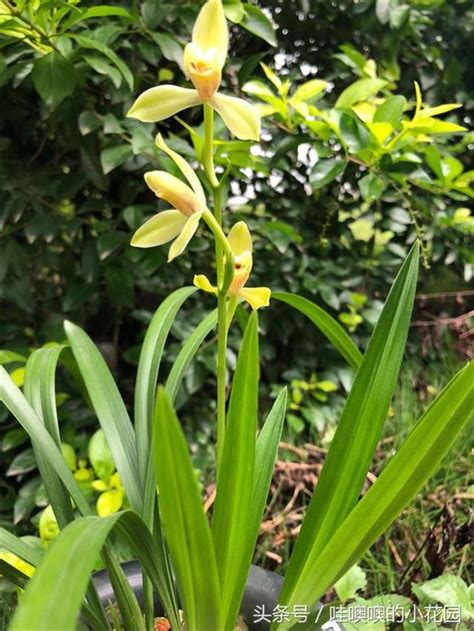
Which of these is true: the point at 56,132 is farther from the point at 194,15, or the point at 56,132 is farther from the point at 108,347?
the point at 108,347

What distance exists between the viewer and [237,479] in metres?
0.43

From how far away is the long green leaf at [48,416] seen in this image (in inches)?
22.3

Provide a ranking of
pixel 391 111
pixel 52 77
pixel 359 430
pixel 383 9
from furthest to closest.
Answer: pixel 383 9
pixel 391 111
pixel 52 77
pixel 359 430

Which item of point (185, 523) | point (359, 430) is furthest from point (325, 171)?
point (185, 523)

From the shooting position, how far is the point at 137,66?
3.01 ft

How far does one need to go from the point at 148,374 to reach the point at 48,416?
0.12 meters

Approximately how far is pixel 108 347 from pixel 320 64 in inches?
31.8

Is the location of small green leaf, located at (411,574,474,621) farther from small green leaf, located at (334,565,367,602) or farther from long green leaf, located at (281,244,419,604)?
long green leaf, located at (281,244,419,604)

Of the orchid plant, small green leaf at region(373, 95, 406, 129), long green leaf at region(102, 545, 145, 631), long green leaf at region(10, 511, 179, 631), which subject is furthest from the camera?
small green leaf at region(373, 95, 406, 129)

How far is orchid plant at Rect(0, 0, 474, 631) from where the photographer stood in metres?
0.39

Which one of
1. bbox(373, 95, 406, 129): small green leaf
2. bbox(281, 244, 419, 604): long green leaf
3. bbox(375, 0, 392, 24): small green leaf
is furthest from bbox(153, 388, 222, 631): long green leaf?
bbox(375, 0, 392, 24): small green leaf

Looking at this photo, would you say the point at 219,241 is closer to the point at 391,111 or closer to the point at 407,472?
the point at 407,472

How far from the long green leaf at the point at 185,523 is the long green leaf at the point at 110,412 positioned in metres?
0.15

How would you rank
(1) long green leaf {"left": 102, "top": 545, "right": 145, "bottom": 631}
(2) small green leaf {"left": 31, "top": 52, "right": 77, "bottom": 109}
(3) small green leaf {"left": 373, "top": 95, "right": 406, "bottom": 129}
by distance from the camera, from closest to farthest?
(1) long green leaf {"left": 102, "top": 545, "right": 145, "bottom": 631} < (2) small green leaf {"left": 31, "top": 52, "right": 77, "bottom": 109} < (3) small green leaf {"left": 373, "top": 95, "right": 406, "bottom": 129}
